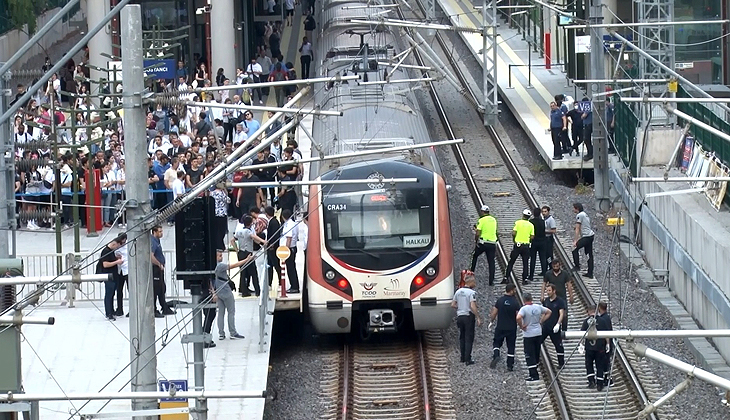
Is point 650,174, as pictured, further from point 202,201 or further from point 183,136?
point 202,201

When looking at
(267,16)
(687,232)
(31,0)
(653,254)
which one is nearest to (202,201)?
(687,232)

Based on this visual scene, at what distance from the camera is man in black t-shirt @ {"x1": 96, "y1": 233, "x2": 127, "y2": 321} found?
68.6 feet

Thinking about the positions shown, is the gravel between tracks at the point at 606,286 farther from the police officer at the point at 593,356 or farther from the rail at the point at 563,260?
the police officer at the point at 593,356

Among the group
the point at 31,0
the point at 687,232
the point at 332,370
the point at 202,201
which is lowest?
the point at 332,370

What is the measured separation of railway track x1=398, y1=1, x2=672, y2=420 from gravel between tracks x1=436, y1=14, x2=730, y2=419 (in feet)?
0.91

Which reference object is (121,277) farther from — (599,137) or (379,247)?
(599,137)

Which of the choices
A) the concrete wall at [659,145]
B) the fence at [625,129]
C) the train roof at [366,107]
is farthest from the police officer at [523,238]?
the fence at [625,129]

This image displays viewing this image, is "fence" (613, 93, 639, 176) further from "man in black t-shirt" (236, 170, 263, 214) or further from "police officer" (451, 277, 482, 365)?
"police officer" (451, 277, 482, 365)

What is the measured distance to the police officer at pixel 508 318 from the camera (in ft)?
64.5

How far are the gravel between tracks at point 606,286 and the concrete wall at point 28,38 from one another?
45.7 ft

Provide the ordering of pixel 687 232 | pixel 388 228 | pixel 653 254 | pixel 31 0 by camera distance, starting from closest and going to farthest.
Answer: pixel 388 228, pixel 687 232, pixel 653 254, pixel 31 0

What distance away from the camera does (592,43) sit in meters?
29.1

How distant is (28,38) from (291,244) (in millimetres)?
23803

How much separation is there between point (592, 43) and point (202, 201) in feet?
50.1
